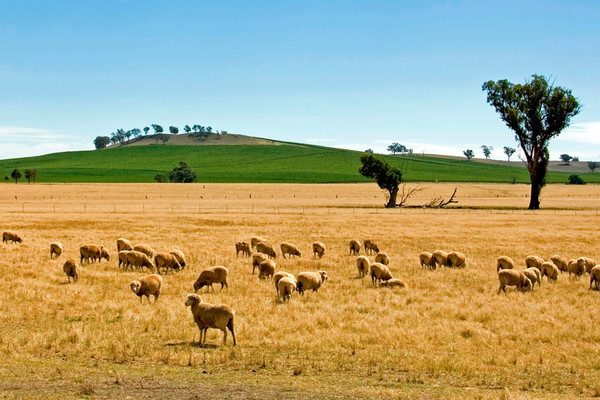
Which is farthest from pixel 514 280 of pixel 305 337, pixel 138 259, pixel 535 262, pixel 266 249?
pixel 138 259

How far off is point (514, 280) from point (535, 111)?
2390 inches

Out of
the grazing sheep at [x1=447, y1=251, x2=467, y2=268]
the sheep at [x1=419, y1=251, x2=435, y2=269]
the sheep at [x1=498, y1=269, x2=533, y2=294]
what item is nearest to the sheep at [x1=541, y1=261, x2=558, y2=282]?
the sheep at [x1=498, y1=269, x2=533, y2=294]

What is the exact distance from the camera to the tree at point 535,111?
7450cm

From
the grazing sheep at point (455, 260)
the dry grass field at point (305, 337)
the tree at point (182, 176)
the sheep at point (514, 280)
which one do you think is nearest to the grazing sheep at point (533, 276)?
the sheep at point (514, 280)

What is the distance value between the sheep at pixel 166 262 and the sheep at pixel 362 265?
744 cm

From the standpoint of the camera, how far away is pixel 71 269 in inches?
850

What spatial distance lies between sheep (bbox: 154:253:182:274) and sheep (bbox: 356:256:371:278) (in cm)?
744

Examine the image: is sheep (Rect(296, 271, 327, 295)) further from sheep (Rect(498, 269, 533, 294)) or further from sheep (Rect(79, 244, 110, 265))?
sheep (Rect(79, 244, 110, 265))

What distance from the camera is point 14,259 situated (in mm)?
27172

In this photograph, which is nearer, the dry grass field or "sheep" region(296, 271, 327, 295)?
the dry grass field

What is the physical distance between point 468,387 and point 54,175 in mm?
179778

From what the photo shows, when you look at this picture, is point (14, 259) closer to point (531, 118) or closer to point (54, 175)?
point (531, 118)

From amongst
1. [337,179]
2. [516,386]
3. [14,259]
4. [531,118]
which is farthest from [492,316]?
[337,179]

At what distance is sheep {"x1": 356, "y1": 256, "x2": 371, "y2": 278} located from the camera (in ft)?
80.0
